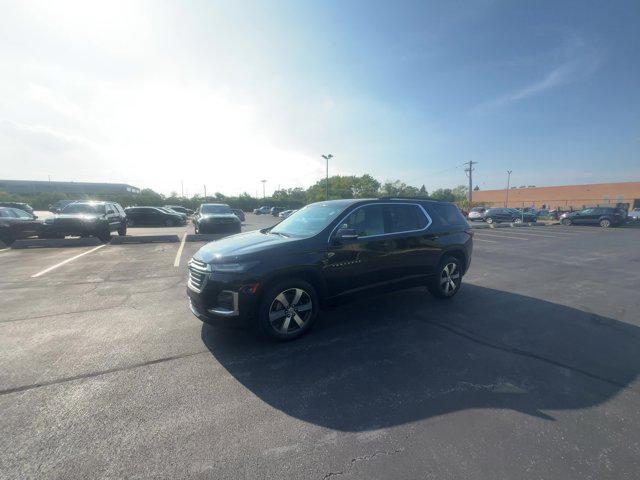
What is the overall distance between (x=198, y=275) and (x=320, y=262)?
1.55 metres

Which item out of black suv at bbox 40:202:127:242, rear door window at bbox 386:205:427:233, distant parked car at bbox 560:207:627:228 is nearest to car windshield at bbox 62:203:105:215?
black suv at bbox 40:202:127:242

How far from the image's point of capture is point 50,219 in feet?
36.6

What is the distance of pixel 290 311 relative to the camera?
12.0 ft

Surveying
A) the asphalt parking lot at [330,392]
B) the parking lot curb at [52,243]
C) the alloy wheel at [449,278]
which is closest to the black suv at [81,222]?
the parking lot curb at [52,243]

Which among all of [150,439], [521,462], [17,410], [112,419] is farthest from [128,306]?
[521,462]

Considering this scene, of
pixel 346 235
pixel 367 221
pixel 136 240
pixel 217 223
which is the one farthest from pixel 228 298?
pixel 217 223

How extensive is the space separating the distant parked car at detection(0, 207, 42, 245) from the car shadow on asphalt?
11945mm

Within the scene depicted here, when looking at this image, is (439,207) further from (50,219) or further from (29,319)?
(50,219)

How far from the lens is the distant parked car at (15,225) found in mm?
10531

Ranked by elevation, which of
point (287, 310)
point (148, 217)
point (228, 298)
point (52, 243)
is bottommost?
point (287, 310)

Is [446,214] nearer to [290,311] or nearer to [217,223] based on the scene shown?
[290,311]

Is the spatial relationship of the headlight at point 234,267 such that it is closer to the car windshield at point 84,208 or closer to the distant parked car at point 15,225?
the car windshield at point 84,208

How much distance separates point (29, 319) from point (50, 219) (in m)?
9.40

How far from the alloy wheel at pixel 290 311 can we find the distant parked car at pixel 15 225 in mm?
12891
